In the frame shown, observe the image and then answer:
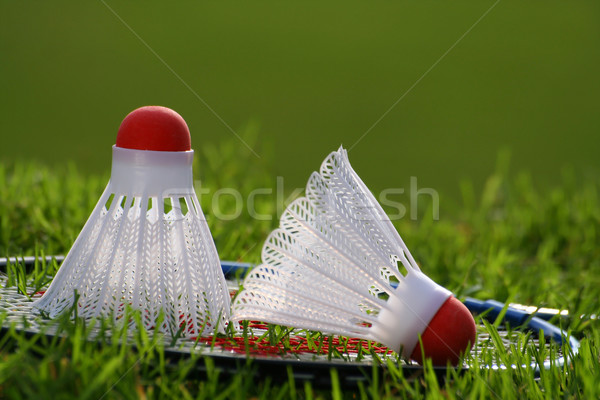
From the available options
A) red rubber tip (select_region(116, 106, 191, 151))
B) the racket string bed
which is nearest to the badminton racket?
the racket string bed

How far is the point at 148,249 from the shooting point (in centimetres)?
167

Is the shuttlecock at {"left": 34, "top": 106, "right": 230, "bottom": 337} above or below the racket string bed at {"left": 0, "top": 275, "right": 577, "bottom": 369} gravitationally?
above

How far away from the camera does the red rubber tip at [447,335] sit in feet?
5.04

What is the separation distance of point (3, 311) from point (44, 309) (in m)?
0.09

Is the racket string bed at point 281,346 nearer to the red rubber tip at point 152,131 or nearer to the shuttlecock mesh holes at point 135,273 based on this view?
the shuttlecock mesh holes at point 135,273

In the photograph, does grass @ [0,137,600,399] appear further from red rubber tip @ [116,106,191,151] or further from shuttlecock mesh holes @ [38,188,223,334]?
red rubber tip @ [116,106,191,151]

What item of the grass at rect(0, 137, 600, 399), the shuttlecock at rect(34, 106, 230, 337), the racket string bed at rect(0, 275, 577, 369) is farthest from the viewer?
the shuttlecock at rect(34, 106, 230, 337)

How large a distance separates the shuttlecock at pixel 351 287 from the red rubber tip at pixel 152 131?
0.27m

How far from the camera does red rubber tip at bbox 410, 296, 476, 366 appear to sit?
154cm

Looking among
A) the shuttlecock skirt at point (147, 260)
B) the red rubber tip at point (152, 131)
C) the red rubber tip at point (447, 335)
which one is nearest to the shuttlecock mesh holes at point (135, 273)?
the shuttlecock skirt at point (147, 260)

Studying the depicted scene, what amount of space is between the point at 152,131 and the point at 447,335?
2.31ft

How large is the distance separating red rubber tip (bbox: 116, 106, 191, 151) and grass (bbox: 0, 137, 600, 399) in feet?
1.23

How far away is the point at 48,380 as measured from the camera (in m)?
1.26

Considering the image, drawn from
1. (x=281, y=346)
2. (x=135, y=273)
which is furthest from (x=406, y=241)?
(x=135, y=273)
